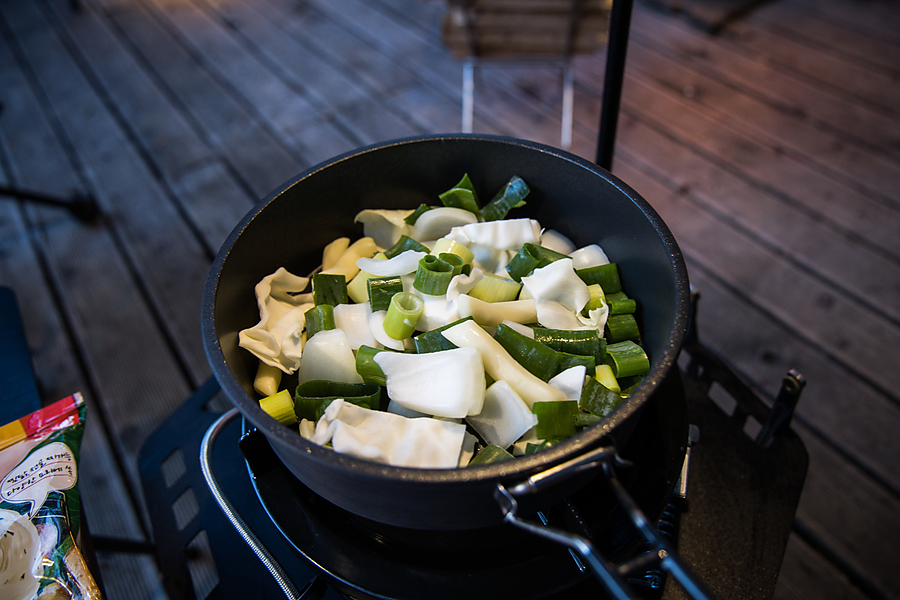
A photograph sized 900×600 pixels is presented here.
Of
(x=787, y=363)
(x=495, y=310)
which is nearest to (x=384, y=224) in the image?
(x=495, y=310)

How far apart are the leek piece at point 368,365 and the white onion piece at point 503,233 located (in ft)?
0.76

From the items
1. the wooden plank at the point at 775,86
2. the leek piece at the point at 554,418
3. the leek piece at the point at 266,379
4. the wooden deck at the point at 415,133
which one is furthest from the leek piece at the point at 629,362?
the wooden plank at the point at 775,86

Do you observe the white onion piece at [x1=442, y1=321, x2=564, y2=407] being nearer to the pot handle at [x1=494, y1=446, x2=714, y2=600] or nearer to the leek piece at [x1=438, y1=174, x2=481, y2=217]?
the pot handle at [x1=494, y1=446, x2=714, y2=600]

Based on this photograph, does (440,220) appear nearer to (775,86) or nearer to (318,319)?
(318,319)

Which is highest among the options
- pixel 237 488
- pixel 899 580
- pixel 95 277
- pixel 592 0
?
pixel 592 0

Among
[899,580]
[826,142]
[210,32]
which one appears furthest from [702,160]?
[210,32]

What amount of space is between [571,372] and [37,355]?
64.3 inches

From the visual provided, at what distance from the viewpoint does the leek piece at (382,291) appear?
0.77 metres

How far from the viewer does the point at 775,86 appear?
228 centimetres

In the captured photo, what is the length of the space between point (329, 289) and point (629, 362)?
0.42 metres

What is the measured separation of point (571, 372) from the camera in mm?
657

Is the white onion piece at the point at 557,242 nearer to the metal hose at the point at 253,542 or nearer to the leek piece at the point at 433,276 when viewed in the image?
the leek piece at the point at 433,276

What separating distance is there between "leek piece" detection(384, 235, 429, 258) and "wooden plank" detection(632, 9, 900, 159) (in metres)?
1.95

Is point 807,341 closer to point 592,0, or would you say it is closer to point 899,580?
point 899,580
